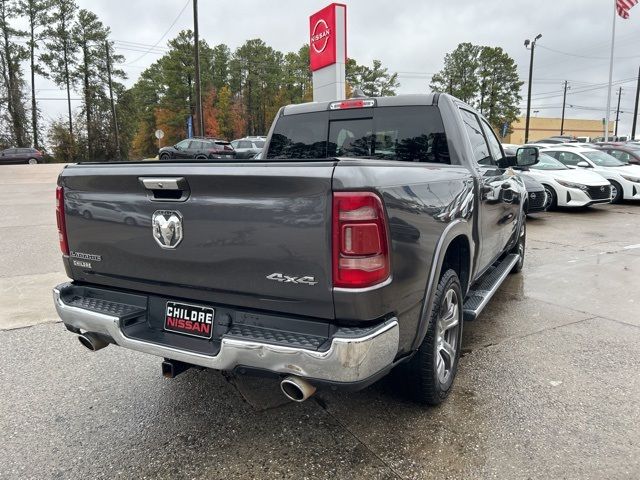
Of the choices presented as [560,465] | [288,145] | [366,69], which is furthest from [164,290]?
[366,69]

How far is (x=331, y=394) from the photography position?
316 centimetres

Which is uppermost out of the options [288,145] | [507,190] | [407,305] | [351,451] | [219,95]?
[219,95]

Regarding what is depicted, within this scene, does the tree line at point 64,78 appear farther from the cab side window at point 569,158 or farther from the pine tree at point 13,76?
the cab side window at point 569,158

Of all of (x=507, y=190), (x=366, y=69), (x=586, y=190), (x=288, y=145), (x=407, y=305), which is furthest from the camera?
(x=366, y=69)

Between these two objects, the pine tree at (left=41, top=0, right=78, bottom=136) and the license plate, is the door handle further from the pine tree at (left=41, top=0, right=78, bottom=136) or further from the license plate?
the pine tree at (left=41, top=0, right=78, bottom=136)

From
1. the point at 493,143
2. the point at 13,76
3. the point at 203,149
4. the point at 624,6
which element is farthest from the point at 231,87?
the point at 493,143

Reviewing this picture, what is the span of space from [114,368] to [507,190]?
3.79 meters

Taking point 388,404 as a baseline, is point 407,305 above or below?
above

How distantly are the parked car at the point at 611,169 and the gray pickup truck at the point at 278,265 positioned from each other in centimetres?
1201

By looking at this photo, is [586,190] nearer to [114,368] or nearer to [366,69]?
[114,368]

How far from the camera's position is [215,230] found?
2250 mm

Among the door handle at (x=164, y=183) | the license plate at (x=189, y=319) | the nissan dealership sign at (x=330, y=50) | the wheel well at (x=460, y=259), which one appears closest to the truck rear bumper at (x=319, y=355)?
the license plate at (x=189, y=319)

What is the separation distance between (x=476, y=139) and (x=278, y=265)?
8.70 ft

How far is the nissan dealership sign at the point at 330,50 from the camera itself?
11961mm
